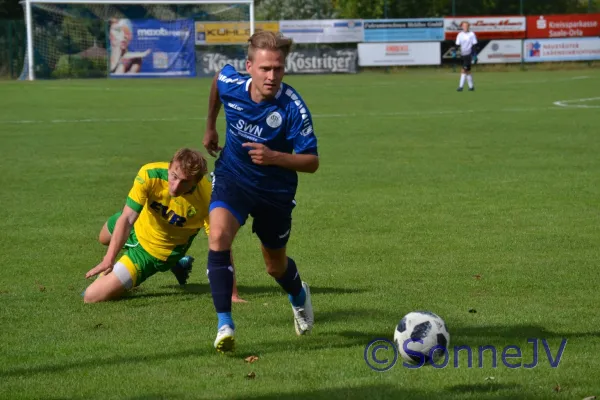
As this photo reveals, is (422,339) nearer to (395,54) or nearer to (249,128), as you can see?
(249,128)

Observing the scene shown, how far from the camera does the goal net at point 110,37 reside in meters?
41.8

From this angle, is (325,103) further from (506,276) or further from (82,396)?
(82,396)

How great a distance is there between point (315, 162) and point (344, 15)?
49810mm

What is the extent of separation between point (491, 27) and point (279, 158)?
4290 cm

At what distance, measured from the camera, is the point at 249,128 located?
20.5ft

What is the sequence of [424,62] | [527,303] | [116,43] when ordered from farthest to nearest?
[424,62]
[116,43]
[527,303]

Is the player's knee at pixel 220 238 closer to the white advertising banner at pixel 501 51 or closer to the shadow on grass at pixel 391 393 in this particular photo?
the shadow on grass at pixel 391 393

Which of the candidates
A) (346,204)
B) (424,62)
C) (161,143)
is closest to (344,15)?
(424,62)

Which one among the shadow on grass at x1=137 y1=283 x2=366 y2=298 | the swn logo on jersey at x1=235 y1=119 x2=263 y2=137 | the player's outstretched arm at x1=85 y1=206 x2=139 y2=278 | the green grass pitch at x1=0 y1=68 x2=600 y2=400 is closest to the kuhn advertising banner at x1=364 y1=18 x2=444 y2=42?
the green grass pitch at x1=0 y1=68 x2=600 y2=400

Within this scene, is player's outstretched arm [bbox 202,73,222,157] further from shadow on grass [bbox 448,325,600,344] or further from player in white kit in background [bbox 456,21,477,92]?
player in white kit in background [bbox 456,21,477,92]

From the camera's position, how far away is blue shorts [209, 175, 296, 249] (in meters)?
6.26

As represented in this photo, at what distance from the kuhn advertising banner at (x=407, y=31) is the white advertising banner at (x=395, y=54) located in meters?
0.27

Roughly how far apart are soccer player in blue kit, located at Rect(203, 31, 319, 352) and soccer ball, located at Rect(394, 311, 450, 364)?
3.30 feet

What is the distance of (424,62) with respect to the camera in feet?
153
